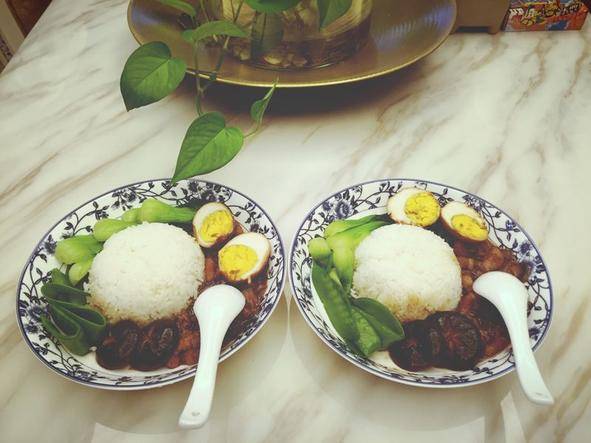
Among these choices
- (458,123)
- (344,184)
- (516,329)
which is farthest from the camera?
(458,123)

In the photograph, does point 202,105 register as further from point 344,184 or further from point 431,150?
point 431,150

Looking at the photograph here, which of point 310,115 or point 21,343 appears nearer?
point 21,343

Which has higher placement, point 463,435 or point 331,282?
point 331,282

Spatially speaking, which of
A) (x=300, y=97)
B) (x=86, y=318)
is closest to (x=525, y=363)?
(x=86, y=318)

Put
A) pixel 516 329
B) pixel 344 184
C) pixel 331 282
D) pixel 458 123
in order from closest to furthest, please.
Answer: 1. pixel 516 329
2. pixel 331 282
3. pixel 344 184
4. pixel 458 123

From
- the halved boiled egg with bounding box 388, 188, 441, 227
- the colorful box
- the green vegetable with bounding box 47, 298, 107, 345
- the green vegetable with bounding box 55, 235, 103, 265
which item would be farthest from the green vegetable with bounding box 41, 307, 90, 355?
the colorful box

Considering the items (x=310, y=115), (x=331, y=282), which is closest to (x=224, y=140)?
(x=331, y=282)

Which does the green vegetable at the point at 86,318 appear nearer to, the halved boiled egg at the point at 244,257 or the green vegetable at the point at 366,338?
the halved boiled egg at the point at 244,257
